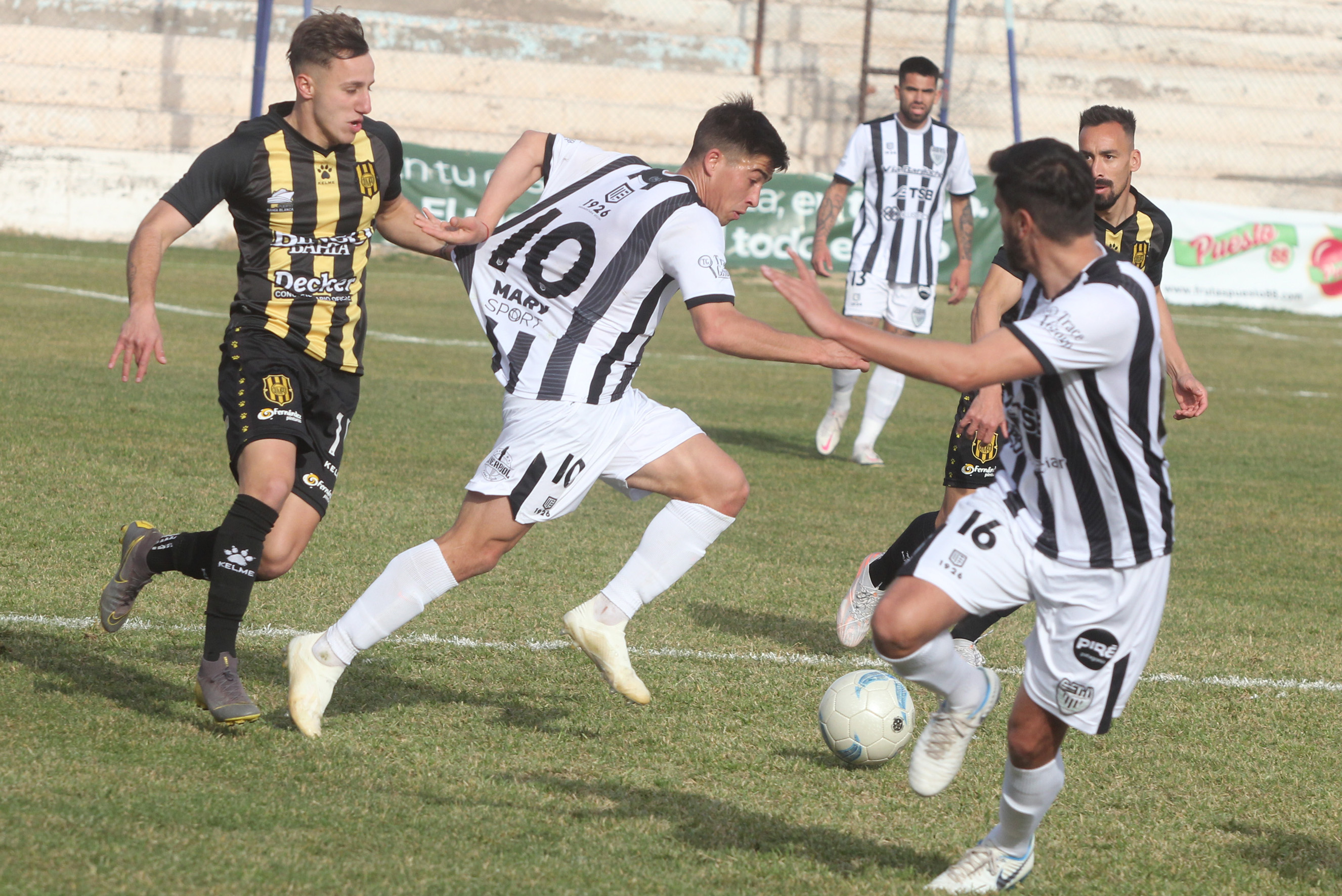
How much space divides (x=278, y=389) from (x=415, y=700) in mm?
1053

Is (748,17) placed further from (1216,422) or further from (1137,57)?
(1216,422)

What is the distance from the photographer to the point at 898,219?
10.2 m

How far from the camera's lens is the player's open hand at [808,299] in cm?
330

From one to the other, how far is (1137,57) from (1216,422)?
19.2 metres

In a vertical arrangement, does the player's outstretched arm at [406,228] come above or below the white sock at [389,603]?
above

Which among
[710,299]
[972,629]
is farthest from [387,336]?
[710,299]

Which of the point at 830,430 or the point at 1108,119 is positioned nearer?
the point at 1108,119

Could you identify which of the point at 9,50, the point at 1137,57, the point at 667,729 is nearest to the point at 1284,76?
the point at 1137,57

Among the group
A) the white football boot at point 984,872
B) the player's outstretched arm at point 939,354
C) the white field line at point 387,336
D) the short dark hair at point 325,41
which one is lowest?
the white football boot at point 984,872

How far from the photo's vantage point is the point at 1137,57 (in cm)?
2955

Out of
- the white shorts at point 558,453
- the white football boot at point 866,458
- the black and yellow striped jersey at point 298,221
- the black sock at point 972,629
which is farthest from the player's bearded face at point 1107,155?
the white football boot at point 866,458

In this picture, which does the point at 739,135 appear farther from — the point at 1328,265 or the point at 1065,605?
the point at 1328,265

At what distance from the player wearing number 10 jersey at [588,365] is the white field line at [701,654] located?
0.79m

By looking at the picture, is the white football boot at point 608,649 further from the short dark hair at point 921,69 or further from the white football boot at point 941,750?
the short dark hair at point 921,69
